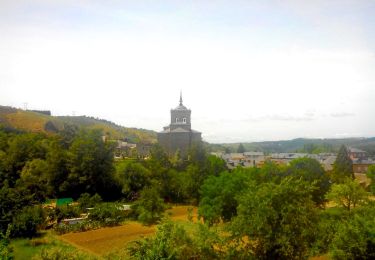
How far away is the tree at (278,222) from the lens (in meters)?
16.9

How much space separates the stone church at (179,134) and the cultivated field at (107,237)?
33397mm

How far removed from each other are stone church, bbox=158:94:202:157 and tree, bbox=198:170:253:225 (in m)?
33.4

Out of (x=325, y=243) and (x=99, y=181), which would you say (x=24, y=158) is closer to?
(x=99, y=181)

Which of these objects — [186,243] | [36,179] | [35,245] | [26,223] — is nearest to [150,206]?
[26,223]

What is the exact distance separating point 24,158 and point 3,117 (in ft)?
232

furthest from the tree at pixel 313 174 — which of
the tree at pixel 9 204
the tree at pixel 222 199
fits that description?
the tree at pixel 9 204

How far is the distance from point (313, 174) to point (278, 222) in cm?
2410

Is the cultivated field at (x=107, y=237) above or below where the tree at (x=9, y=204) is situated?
below

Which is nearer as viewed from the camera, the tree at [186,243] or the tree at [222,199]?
the tree at [186,243]

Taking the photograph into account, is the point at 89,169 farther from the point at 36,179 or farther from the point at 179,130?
the point at 179,130

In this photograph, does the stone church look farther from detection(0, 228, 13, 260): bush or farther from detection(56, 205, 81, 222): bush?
detection(0, 228, 13, 260): bush

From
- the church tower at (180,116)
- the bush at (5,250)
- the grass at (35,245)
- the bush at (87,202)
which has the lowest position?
the grass at (35,245)

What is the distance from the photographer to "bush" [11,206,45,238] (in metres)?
26.6

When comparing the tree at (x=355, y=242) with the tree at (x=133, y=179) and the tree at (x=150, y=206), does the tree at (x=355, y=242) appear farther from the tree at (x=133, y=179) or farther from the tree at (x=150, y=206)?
the tree at (x=133, y=179)
